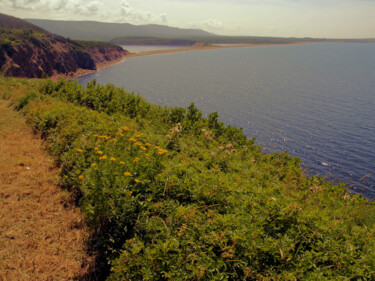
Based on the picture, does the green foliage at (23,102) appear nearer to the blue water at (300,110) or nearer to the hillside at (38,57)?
the blue water at (300,110)

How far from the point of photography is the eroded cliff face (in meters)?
64.2

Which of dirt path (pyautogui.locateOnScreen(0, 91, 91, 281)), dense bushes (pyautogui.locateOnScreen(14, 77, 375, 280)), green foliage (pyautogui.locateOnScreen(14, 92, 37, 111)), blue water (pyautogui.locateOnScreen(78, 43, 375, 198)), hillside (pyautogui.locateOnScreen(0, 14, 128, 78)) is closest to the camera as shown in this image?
dense bushes (pyautogui.locateOnScreen(14, 77, 375, 280))

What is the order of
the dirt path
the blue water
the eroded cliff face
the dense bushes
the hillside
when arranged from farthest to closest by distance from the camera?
1. the hillside
2. the eroded cliff face
3. the blue water
4. the dirt path
5. the dense bushes

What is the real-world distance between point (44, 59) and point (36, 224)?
87.4 meters

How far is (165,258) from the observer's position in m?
3.48

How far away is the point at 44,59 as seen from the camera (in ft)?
253

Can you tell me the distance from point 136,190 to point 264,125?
29224 millimetres

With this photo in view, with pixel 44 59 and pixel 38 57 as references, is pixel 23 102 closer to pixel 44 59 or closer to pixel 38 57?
pixel 38 57

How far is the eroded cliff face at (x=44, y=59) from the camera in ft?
211

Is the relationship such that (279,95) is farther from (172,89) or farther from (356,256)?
(356,256)

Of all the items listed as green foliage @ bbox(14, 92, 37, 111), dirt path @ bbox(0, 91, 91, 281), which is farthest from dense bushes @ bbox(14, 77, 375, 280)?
green foliage @ bbox(14, 92, 37, 111)

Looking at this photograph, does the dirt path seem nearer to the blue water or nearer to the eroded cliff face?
the blue water

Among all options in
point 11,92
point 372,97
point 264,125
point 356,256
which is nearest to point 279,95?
point 372,97

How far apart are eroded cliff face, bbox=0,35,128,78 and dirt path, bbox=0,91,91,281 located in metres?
64.4
